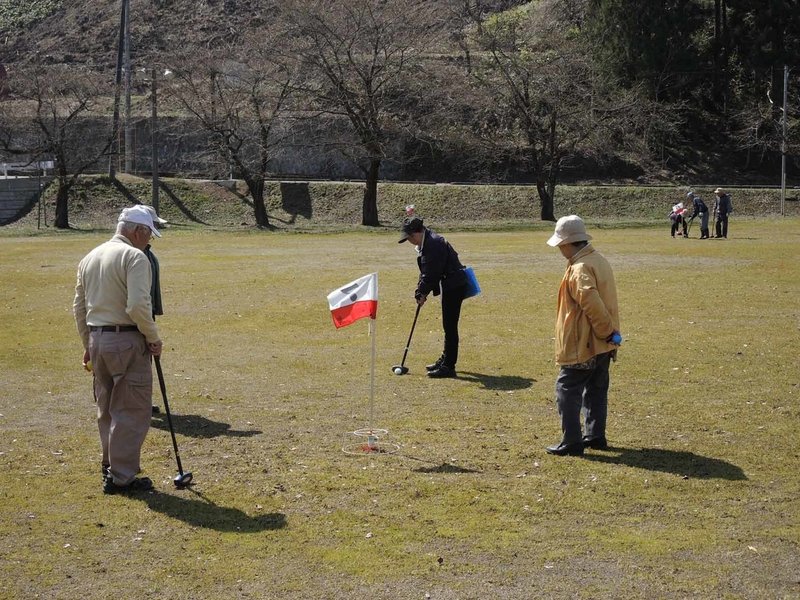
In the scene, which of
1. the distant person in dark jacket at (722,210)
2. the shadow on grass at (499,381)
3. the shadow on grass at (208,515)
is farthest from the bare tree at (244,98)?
the shadow on grass at (208,515)

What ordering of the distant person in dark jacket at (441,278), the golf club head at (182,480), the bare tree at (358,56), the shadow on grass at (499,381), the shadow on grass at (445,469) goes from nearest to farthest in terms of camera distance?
the golf club head at (182,480) → the shadow on grass at (445,469) → the shadow on grass at (499,381) → the distant person in dark jacket at (441,278) → the bare tree at (358,56)

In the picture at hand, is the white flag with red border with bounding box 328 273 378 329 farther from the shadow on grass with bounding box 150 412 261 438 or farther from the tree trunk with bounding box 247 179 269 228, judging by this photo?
the tree trunk with bounding box 247 179 269 228

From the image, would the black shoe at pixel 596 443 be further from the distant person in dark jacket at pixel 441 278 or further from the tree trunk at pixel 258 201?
the tree trunk at pixel 258 201

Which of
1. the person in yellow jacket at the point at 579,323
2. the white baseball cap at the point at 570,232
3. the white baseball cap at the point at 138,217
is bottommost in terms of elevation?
the person in yellow jacket at the point at 579,323

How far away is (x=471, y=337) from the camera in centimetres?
1549

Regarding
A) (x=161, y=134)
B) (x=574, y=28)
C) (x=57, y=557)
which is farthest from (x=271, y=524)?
(x=574, y=28)

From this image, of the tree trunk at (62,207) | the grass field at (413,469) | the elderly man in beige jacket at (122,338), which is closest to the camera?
the grass field at (413,469)

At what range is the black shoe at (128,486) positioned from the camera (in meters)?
7.72

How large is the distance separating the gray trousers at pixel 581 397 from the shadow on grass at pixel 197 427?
297 centimetres

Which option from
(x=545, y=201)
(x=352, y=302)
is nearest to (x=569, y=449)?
(x=352, y=302)

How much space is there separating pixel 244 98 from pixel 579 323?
43.8 meters

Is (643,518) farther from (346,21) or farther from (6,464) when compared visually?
(346,21)

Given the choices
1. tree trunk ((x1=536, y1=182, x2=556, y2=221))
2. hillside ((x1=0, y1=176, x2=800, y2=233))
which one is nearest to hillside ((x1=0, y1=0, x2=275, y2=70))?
hillside ((x1=0, y1=176, x2=800, y2=233))

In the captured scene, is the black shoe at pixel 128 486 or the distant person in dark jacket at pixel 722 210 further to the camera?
the distant person in dark jacket at pixel 722 210
